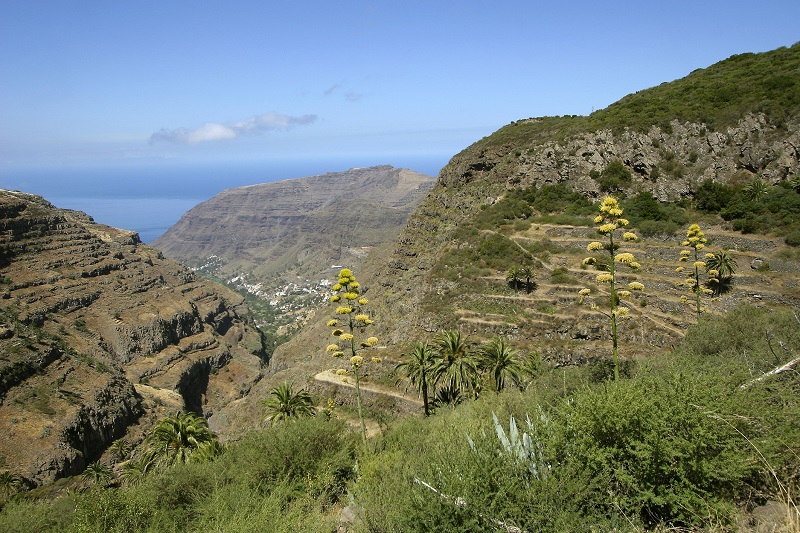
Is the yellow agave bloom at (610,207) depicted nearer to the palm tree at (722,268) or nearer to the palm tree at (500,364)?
the palm tree at (500,364)

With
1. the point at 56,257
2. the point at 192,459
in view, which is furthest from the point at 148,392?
the point at 192,459

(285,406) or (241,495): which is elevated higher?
(241,495)

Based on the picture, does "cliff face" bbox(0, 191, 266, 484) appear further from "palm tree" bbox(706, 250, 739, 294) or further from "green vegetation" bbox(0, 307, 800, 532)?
"palm tree" bbox(706, 250, 739, 294)

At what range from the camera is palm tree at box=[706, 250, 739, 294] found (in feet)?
107

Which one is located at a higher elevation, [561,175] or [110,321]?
[561,175]

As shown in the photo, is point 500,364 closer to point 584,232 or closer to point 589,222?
point 584,232

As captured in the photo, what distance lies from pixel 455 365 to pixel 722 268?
22392mm

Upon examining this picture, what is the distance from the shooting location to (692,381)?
1231cm

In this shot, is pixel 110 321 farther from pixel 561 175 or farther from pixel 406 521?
pixel 406 521

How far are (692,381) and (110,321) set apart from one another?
3480 inches

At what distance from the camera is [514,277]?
40.2 meters

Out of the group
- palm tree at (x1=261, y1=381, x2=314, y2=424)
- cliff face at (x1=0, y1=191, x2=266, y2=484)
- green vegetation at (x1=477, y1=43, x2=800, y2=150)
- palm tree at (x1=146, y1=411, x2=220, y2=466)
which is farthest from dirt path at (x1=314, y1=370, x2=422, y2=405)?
green vegetation at (x1=477, y1=43, x2=800, y2=150)

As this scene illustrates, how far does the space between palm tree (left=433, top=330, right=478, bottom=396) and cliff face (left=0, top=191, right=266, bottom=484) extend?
40063 millimetres

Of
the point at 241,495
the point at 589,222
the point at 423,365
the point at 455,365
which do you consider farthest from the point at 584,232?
the point at 241,495
